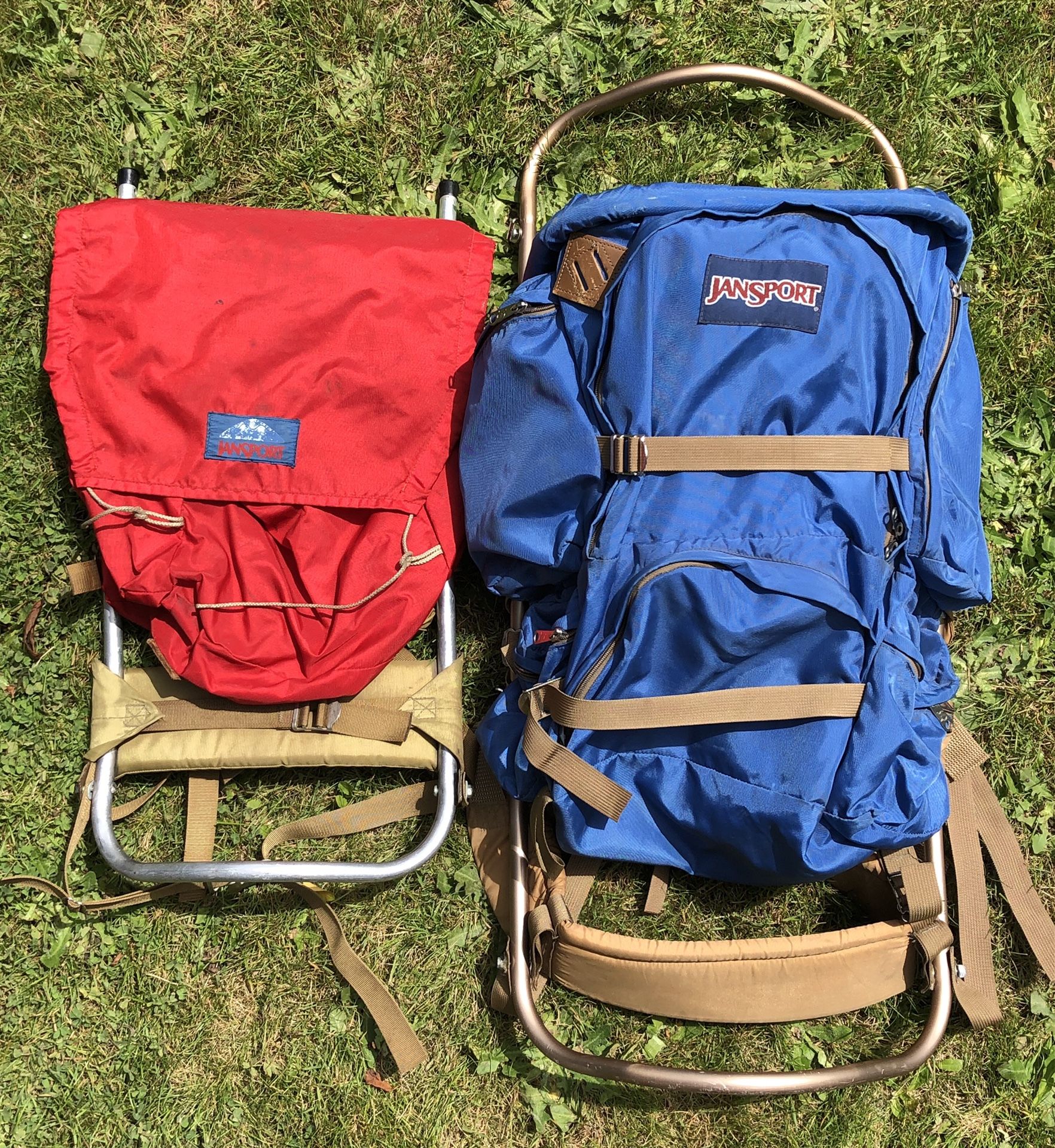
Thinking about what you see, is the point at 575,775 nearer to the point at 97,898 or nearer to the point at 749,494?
the point at 749,494

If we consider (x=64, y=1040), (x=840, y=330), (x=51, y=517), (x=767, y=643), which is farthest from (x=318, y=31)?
(x=64, y=1040)

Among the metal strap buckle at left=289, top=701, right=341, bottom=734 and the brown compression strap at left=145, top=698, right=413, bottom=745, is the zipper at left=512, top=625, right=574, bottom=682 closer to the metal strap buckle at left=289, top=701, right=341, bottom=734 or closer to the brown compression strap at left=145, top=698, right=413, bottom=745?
the brown compression strap at left=145, top=698, right=413, bottom=745

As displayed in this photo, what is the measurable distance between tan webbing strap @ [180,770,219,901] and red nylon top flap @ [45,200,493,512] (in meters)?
0.78

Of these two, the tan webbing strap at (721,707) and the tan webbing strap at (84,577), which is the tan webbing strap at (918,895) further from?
the tan webbing strap at (84,577)

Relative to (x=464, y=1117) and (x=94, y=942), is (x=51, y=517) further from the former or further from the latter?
(x=464, y=1117)

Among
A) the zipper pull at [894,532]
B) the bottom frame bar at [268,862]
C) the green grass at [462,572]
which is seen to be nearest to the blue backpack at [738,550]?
the zipper pull at [894,532]

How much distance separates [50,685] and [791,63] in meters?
2.72

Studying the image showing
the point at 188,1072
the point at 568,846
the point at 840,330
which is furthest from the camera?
the point at 188,1072

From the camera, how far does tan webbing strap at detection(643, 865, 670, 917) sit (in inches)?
88.6

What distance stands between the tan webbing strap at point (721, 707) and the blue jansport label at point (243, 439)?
3.05ft

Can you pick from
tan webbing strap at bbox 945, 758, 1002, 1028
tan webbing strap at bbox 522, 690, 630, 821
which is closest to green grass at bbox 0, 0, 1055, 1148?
tan webbing strap at bbox 945, 758, 1002, 1028

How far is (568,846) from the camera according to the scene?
78.9 inches

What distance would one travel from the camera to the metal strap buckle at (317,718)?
2.15m

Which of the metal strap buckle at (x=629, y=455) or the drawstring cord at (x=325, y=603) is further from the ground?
the metal strap buckle at (x=629, y=455)
